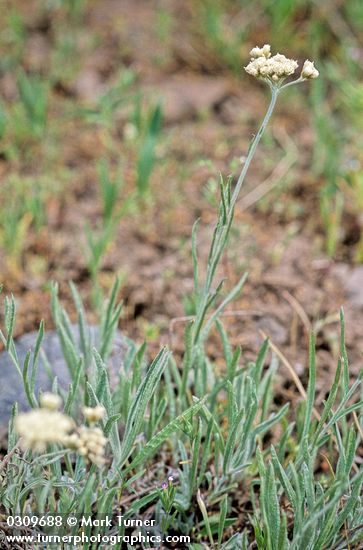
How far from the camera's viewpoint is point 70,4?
147 inches

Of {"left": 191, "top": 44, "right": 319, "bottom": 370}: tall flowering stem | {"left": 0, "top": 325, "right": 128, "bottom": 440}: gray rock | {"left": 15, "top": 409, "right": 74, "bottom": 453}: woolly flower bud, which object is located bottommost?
{"left": 15, "top": 409, "right": 74, "bottom": 453}: woolly flower bud

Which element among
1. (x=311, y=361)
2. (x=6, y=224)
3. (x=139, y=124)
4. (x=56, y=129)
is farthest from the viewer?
(x=56, y=129)

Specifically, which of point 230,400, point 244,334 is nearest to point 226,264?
point 244,334

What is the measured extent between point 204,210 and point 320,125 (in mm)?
631

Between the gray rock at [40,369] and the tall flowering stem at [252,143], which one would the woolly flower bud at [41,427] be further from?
the gray rock at [40,369]

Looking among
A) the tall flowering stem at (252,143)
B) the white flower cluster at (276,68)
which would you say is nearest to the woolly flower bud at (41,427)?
the tall flowering stem at (252,143)

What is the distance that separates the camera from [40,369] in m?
2.01

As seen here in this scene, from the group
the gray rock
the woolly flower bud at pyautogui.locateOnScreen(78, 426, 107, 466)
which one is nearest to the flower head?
the woolly flower bud at pyautogui.locateOnScreen(78, 426, 107, 466)

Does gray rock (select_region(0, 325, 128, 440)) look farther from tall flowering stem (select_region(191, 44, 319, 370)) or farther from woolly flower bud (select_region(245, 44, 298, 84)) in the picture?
woolly flower bud (select_region(245, 44, 298, 84))

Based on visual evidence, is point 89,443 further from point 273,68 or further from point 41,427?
point 273,68

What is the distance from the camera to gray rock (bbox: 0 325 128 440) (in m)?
1.88

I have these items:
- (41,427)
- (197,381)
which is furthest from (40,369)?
(41,427)

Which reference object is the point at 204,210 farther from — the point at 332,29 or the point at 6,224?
the point at 332,29

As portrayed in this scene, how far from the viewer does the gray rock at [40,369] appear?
6.17 ft
